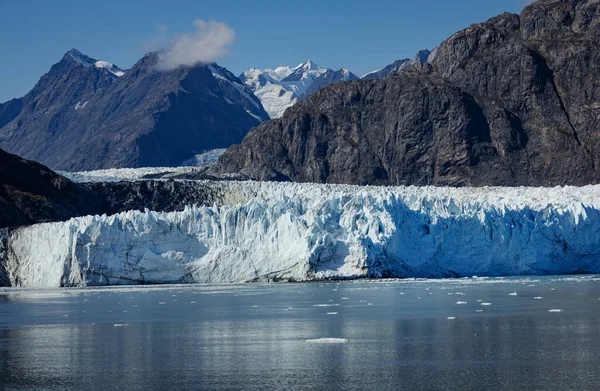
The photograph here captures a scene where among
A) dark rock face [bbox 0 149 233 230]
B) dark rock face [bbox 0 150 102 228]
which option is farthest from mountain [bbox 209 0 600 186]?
dark rock face [bbox 0 150 102 228]

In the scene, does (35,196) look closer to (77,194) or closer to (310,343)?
(77,194)

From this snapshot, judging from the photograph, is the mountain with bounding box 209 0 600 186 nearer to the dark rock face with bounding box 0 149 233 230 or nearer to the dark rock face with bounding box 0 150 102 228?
the dark rock face with bounding box 0 149 233 230

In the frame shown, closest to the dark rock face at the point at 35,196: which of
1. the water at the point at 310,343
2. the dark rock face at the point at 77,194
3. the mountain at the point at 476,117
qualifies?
the dark rock face at the point at 77,194

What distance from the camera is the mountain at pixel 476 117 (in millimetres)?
94625

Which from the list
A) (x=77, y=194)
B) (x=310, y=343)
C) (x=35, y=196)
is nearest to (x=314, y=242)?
(x=310, y=343)

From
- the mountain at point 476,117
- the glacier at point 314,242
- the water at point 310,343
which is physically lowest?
the water at point 310,343

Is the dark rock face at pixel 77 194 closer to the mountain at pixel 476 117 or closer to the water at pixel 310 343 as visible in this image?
the water at pixel 310 343

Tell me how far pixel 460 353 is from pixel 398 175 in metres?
83.7

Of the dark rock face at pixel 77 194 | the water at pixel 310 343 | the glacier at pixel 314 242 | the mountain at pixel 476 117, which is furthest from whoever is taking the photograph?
the mountain at pixel 476 117

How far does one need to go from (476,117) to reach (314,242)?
199 ft

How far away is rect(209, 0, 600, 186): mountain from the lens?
94625mm

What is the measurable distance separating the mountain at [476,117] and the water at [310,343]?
60947 millimetres

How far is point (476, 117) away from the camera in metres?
100

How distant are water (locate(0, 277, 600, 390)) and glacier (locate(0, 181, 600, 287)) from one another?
7.35 metres
